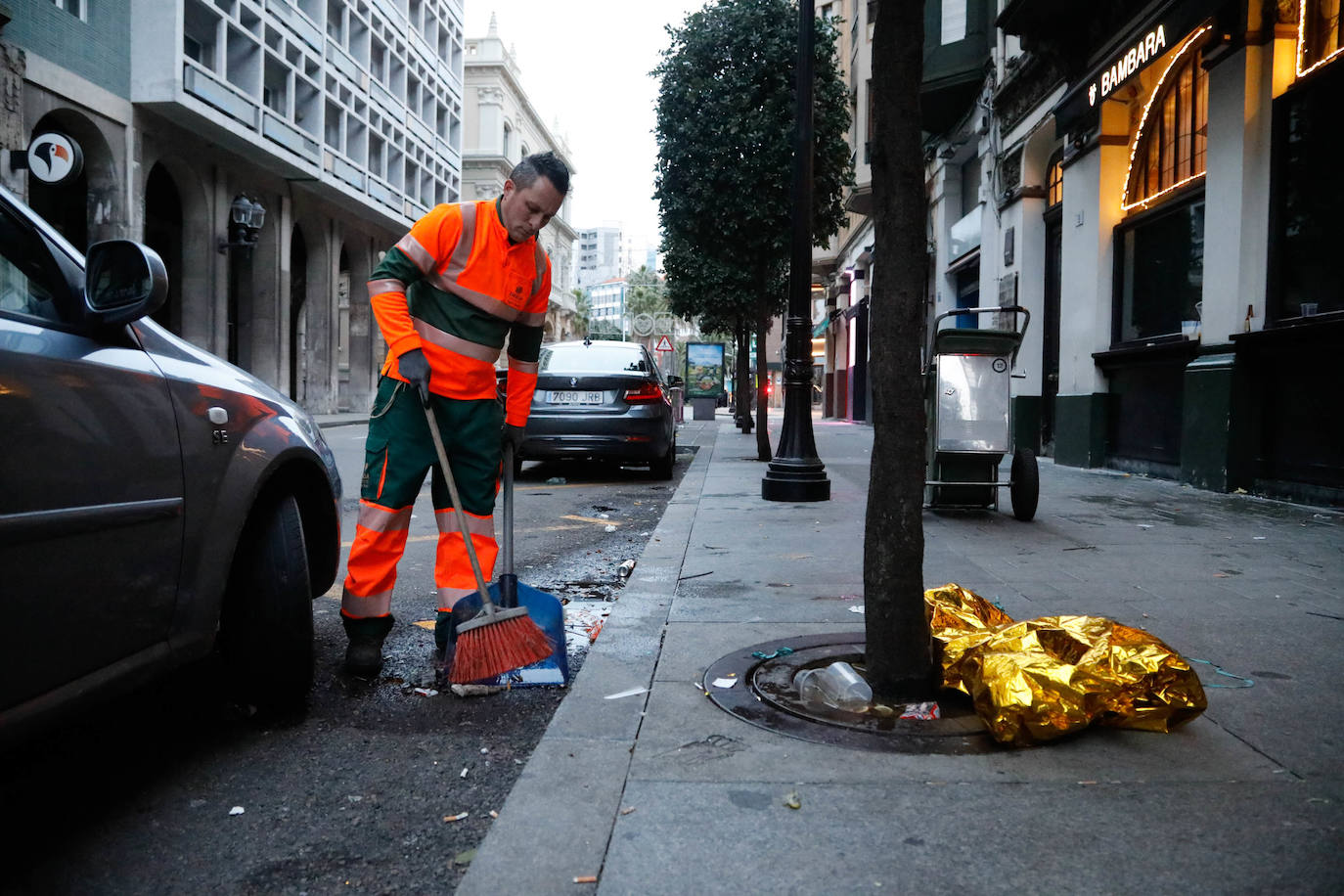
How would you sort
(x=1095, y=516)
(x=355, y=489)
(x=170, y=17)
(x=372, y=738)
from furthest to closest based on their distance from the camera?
(x=170, y=17), (x=355, y=489), (x=1095, y=516), (x=372, y=738)

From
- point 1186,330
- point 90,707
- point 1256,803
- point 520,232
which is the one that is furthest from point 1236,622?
point 1186,330

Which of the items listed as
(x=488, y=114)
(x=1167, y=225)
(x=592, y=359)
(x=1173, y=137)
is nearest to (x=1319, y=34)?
(x=1173, y=137)

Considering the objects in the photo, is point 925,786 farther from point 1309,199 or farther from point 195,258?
point 195,258

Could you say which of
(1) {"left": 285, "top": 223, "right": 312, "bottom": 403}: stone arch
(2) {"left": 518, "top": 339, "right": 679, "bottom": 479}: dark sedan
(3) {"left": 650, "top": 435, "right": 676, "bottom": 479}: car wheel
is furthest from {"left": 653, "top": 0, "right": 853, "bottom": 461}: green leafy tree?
(1) {"left": 285, "top": 223, "right": 312, "bottom": 403}: stone arch

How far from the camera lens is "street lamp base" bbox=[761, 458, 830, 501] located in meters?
8.61

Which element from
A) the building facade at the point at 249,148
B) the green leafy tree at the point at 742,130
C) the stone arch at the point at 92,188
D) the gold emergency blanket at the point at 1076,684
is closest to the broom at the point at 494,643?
the gold emergency blanket at the point at 1076,684

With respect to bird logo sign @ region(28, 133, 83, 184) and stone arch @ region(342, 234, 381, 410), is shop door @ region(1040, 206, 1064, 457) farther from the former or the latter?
stone arch @ region(342, 234, 381, 410)

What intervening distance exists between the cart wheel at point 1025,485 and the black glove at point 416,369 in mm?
5143

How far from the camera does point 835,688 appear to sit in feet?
9.88

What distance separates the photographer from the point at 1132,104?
11406 mm

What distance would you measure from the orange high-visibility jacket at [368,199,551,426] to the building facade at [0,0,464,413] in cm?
1368

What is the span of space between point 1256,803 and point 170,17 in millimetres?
23791

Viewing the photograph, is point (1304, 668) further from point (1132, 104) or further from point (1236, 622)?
point (1132, 104)

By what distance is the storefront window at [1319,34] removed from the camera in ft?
25.3
